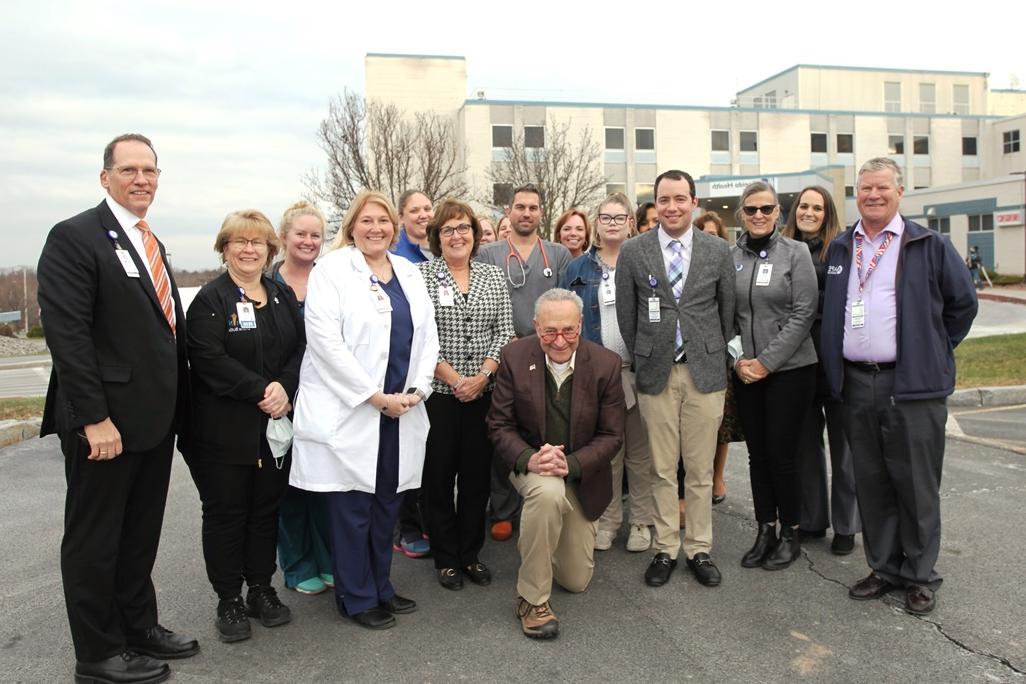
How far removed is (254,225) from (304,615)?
2.17 m

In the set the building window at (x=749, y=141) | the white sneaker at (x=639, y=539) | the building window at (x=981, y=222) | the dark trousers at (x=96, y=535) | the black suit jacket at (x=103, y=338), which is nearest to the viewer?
the black suit jacket at (x=103, y=338)

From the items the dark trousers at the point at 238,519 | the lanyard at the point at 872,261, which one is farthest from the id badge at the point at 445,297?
the lanyard at the point at 872,261

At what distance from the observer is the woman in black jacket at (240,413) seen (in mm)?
3959

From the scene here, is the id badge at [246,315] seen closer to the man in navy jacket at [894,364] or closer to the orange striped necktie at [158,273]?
the orange striped necktie at [158,273]

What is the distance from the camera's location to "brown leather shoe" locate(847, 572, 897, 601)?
432cm

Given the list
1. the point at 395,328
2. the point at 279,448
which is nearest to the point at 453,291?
the point at 395,328

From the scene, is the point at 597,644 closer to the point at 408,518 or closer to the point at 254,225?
the point at 408,518

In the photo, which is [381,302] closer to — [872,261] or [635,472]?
[635,472]

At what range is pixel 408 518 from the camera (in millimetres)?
5516

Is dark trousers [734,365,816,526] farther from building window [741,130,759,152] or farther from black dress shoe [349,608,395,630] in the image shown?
building window [741,130,759,152]

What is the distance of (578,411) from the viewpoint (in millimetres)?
4395

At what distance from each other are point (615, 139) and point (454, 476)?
52315mm

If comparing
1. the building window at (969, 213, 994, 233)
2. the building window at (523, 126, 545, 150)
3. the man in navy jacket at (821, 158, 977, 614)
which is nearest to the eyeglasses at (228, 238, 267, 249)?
the man in navy jacket at (821, 158, 977, 614)

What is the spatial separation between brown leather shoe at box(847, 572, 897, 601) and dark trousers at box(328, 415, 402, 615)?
260cm
